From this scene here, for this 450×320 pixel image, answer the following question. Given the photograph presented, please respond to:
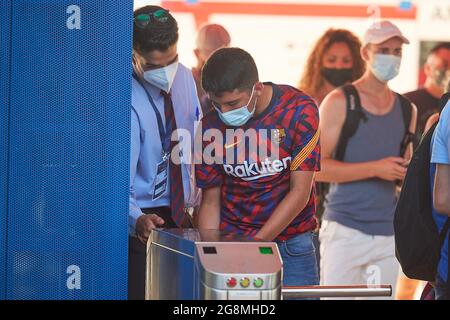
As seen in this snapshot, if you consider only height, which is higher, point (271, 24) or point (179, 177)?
point (271, 24)

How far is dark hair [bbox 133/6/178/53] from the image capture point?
16.4 feet

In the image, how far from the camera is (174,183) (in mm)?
5090

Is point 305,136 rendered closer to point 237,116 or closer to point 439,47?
point 237,116

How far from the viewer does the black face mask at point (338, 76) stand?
596 centimetres

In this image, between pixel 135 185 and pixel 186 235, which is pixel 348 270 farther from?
pixel 186 235

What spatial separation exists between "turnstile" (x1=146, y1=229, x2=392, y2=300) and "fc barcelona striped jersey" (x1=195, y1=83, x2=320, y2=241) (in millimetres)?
628

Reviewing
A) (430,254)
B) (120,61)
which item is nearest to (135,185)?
(120,61)

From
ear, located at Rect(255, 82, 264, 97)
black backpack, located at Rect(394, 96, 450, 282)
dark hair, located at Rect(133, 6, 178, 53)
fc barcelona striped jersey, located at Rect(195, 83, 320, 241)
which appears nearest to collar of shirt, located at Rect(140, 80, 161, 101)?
dark hair, located at Rect(133, 6, 178, 53)

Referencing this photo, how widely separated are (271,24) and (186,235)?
1.66m

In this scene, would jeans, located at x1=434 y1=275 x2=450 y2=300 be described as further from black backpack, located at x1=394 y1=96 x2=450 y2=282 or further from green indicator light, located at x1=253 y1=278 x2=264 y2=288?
green indicator light, located at x1=253 y1=278 x2=264 y2=288

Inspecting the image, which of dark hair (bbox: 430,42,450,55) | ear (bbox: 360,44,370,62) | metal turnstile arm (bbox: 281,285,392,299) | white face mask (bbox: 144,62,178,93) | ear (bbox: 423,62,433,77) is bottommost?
metal turnstile arm (bbox: 281,285,392,299)

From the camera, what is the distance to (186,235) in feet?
13.7

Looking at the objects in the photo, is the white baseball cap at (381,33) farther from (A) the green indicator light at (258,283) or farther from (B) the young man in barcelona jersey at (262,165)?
(A) the green indicator light at (258,283)

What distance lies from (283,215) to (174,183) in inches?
21.2
